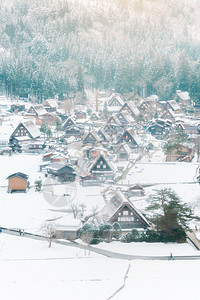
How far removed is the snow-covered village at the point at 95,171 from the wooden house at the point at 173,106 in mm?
253

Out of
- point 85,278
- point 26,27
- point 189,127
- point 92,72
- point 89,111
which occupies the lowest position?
point 85,278

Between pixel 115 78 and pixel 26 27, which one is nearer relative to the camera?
pixel 115 78

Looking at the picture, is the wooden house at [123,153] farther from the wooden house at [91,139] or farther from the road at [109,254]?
the road at [109,254]

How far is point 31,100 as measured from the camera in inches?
2879

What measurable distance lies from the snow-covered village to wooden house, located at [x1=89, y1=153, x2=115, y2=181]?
0.35 ft

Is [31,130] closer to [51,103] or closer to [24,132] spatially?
[24,132]

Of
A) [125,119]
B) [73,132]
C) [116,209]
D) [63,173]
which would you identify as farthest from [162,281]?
[125,119]

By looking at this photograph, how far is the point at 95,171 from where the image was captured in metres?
39.2

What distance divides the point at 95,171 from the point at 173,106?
34528 millimetres

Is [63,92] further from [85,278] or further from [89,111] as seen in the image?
[85,278]

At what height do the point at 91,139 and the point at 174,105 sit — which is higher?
the point at 174,105

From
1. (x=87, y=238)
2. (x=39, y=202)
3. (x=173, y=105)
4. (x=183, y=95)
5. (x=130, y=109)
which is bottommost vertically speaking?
(x=87, y=238)

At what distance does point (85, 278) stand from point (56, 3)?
122 m

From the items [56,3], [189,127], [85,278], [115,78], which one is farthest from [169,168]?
[56,3]
